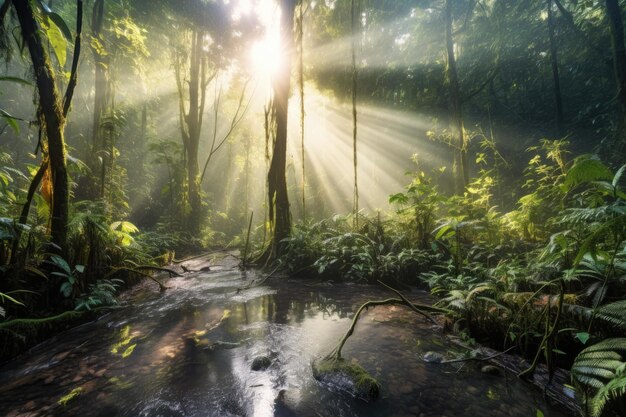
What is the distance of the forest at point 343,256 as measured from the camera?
2346 millimetres

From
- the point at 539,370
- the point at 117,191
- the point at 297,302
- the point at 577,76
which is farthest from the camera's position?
the point at 577,76

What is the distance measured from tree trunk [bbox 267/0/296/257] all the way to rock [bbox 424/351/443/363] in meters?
→ 5.70

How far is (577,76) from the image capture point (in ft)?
40.0

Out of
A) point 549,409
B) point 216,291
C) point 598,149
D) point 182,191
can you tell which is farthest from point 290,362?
point 182,191

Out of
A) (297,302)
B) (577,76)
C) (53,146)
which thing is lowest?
(297,302)

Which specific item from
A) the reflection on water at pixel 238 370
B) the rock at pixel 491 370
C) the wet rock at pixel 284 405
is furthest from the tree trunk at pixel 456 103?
the wet rock at pixel 284 405

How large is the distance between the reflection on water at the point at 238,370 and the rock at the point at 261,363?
0.06 m

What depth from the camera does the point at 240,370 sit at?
2785 mm

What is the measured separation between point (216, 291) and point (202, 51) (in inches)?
519

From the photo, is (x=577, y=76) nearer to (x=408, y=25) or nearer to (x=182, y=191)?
(x=408, y=25)

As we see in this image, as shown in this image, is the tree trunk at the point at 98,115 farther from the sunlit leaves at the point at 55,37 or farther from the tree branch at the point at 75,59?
the sunlit leaves at the point at 55,37

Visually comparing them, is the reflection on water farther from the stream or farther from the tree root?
the tree root

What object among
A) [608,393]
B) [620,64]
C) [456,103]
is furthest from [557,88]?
[608,393]

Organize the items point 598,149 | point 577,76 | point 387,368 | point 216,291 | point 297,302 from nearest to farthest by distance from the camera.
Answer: point 387,368
point 297,302
point 216,291
point 598,149
point 577,76
